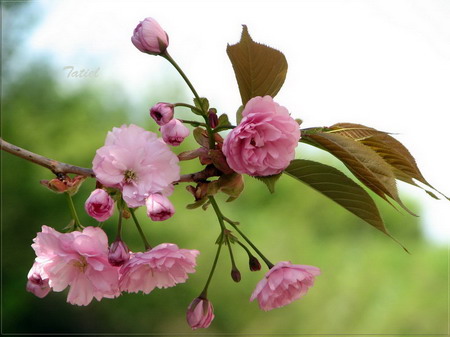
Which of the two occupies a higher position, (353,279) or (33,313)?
(353,279)

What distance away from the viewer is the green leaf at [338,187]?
0.53 metres

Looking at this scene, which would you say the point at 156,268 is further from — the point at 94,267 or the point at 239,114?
the point at 239,114

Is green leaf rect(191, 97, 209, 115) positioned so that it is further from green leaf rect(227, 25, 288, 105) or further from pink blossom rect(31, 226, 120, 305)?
pink blossom rect(31, 226, 120, 305)

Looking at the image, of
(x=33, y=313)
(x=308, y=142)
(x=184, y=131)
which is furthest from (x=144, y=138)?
(x=33, y=313)

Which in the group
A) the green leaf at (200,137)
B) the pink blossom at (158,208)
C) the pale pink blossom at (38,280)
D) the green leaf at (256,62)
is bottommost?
the pale pink blossom at (38,280)

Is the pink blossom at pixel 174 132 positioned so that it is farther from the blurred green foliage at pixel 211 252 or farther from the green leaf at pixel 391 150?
the blurred green foliage at pixel 211 252

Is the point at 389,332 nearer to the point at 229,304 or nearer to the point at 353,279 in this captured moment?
the point at 353,279

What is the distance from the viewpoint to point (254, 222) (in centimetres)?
496

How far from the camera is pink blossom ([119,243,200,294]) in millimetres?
563

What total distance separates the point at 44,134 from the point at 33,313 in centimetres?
156

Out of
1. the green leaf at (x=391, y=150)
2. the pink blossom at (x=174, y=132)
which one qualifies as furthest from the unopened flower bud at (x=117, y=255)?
the green leaf at (x=391, y=150)

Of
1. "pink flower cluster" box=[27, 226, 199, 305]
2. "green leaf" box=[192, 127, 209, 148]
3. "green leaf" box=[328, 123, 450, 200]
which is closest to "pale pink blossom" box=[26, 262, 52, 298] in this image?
"pink flower cluster" box=[27, 226, 199, 305]

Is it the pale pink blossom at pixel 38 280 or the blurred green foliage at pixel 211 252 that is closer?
the pale pink blossom at pixel 38 280

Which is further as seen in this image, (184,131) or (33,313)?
(33,313)
